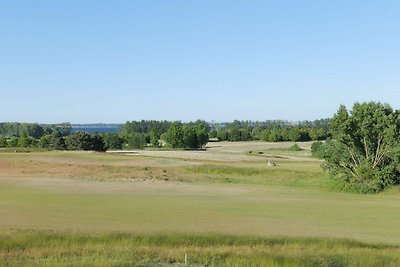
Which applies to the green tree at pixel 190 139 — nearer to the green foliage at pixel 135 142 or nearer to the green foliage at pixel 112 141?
the green foliage at pixel 135 142

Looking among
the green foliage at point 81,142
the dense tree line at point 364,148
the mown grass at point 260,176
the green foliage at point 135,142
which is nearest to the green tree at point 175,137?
the green foliage at point 135,142

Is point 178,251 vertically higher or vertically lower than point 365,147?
lower

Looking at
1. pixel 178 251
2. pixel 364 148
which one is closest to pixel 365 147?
pixel 364 148

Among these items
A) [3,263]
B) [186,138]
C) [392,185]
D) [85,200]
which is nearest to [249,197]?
[85,200]

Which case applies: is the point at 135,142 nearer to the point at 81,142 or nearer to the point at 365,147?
the point at 81,142

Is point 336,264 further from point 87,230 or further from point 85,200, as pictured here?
point 85,200

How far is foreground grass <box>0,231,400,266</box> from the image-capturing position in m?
15.0

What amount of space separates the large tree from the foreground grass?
31820 millimetres

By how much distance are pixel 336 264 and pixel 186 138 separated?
455 ft

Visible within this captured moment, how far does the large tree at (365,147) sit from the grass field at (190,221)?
2891 millimetres

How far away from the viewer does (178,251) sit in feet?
57.4

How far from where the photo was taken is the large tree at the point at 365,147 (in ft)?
171

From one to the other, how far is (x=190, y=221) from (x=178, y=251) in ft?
38.4

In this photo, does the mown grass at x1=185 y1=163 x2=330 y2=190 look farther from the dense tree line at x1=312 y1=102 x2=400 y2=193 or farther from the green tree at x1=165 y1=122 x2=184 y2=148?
the green tree at x1=165 y1=122 x2=184 y2=148
